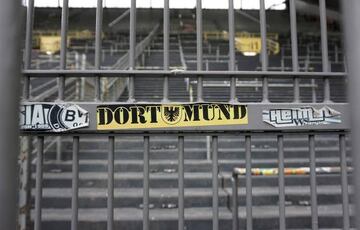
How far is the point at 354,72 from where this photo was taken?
101 cm

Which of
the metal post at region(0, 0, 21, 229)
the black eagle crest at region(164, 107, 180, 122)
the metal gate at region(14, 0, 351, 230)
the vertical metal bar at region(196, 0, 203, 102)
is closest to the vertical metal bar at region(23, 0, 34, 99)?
the metal gate at region(14, 0, 351, 230)

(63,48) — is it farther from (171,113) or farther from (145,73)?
(171,113)

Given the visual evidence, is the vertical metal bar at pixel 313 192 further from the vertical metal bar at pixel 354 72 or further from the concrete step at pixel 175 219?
the concrete step at pixel 175 219

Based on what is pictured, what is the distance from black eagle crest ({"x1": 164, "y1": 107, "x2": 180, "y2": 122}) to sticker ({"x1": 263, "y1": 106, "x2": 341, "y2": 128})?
1.96 feet

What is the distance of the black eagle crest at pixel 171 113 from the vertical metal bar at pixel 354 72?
148 centimetres

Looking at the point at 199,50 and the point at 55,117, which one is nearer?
the point at 55,117

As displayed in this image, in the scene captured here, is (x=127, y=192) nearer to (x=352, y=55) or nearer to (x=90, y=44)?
(x=352, y=55)

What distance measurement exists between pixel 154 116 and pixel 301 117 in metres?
1.01

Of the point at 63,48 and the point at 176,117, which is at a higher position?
the point at 63,48

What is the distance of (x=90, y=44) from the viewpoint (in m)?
23.4

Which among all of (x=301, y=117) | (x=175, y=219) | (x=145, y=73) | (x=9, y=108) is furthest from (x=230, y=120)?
(x=175, y=219)

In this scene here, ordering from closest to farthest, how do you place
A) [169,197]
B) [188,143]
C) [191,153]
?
[169,197] < [191,153] < [188,143]

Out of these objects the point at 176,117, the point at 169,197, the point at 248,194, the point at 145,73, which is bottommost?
the point at 169,197

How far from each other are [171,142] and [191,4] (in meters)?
16.3
